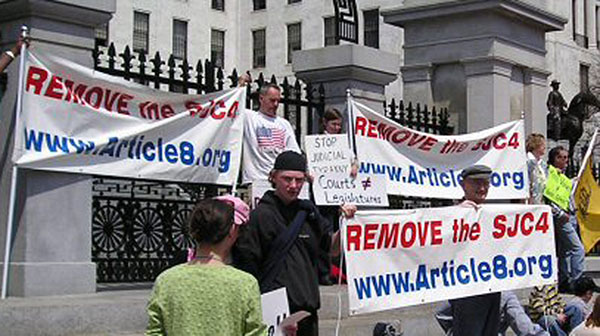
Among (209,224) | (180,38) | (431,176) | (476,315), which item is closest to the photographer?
(209,224)

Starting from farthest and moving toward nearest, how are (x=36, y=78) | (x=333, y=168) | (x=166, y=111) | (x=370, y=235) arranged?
(x=166, y=111)
(x=333, y=168)
(x=36, y=78)
(x=370, y=235)

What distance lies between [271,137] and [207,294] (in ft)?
18.0

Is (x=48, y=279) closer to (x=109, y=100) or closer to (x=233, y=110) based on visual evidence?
(x=109, y=100)

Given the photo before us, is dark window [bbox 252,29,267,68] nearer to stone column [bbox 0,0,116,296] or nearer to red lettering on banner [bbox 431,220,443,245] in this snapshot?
stone column [bbox 0,0,116,296]

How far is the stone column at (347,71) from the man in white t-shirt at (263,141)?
1977 mm

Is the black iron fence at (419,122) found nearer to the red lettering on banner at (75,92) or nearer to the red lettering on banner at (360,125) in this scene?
the red lettering on banner at (360,125)

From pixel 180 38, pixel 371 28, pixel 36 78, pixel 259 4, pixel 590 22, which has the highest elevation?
pixel 259 4

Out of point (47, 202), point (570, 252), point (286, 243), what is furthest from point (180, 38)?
point (286, 243)

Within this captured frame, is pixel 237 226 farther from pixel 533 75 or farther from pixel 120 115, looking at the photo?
pixel 533 75

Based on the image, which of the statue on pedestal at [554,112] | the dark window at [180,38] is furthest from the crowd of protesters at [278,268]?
the dark window at [180,38]

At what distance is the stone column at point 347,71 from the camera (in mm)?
11578

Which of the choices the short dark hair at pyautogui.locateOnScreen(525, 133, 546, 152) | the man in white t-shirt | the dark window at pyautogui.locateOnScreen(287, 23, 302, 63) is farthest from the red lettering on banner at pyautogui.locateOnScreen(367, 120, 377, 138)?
the dark window at pyautogui.locateOnScreen(287, 23, 302, 63)

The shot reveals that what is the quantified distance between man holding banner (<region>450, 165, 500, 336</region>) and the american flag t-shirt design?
7.82 ft

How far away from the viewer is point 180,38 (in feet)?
185
